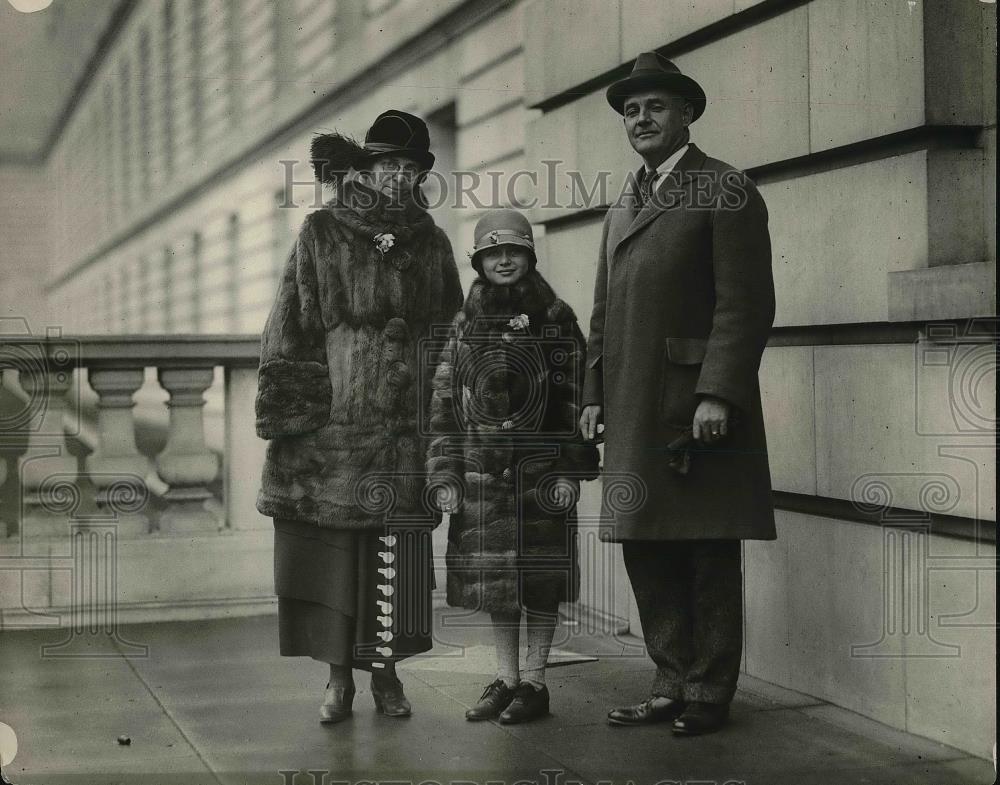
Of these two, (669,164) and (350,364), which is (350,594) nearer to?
(350,364)

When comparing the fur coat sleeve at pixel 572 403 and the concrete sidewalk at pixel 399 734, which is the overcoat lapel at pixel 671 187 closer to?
the fur coat sleeve at pixel 572 403

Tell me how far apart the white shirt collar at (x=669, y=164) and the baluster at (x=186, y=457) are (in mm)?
2568

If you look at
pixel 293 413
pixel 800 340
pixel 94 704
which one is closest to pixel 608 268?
pixel 800 340

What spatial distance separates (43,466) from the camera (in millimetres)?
5500

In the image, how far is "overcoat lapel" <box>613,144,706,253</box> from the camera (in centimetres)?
455

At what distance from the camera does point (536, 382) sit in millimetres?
4750

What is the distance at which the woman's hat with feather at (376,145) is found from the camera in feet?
15.1

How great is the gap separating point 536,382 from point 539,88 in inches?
74.9

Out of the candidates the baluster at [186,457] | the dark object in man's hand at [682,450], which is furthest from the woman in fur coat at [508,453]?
the baluster at [186,457]

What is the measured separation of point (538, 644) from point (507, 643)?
0.11 metres

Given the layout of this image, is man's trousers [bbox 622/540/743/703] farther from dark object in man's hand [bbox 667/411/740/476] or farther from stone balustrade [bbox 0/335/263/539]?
stone balustrade [bbox 0/335/263/539]

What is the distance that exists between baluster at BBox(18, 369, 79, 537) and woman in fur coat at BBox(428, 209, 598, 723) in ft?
5.80

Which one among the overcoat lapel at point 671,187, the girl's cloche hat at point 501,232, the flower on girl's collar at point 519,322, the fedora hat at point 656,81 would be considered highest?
the fedora hat at point 656,81

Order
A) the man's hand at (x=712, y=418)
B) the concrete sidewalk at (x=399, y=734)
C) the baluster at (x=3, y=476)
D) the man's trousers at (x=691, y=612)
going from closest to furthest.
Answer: the concrete sidewalk at (x=399, y=734) < the man's hand at (x=712, y=418) < the man's trousers at (x=691, y=612) < the baluster at (x=3, y=476)
